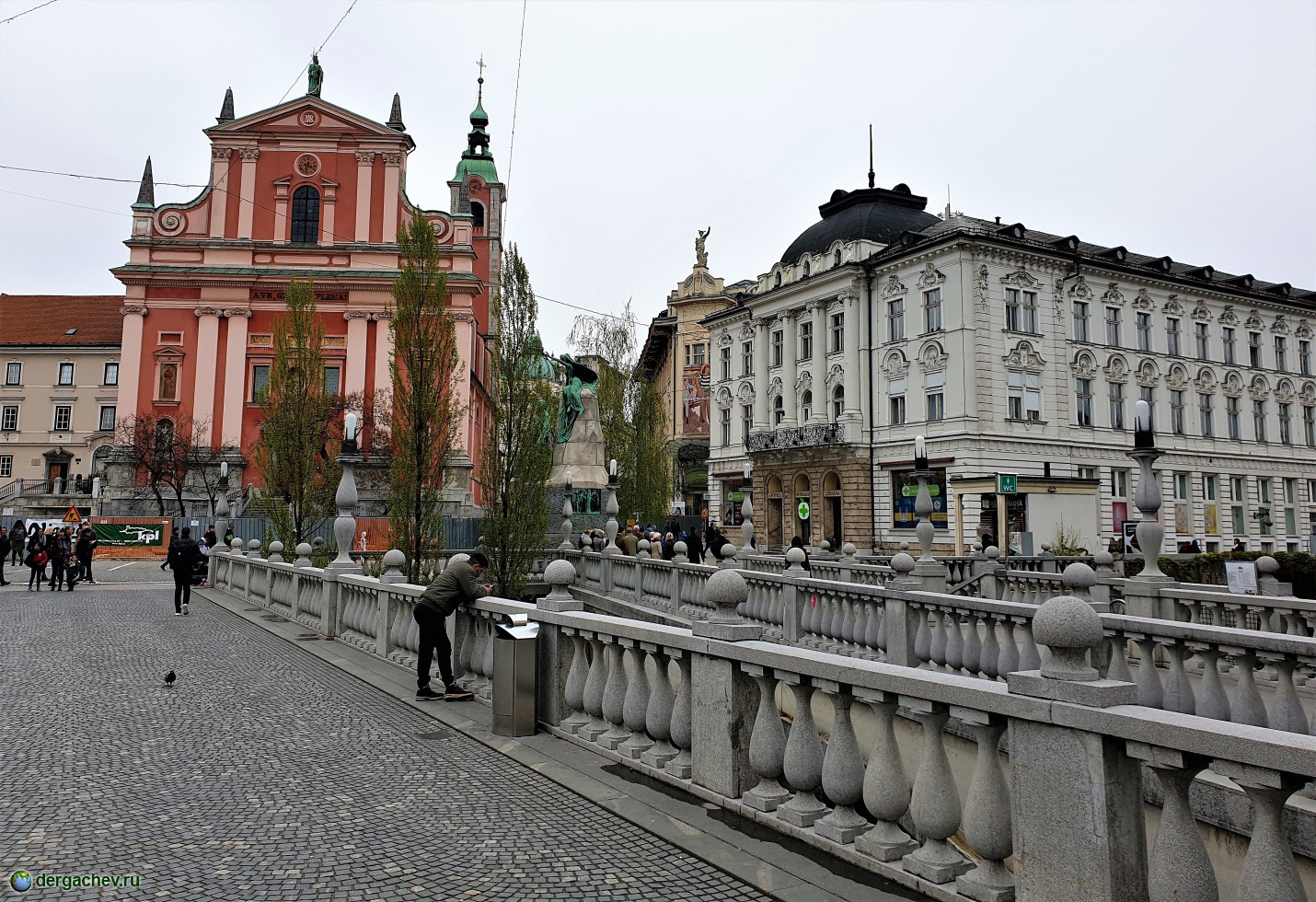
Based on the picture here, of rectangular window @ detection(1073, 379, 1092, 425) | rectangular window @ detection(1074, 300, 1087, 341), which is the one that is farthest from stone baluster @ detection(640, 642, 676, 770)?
rectangular window @ detection(1074, 300, 1087, 341)

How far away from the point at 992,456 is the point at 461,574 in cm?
3283

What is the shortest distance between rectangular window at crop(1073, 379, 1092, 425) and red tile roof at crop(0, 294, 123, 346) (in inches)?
2571

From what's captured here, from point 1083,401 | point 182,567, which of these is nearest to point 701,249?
point 1083,401

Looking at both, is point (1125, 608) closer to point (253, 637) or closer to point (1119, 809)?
point (1119, 809)

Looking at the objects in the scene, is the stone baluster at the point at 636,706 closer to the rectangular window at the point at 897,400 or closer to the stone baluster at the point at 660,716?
the stone baluster at the point at 660,716

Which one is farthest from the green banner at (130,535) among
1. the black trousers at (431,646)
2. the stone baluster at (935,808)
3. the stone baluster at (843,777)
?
the stone baluster at (935,808)

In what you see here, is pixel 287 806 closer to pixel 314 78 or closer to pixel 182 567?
pixel 182 567

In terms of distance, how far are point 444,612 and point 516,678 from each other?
5.07 feet

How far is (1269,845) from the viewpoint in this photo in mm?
2635

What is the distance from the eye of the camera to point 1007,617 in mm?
8328

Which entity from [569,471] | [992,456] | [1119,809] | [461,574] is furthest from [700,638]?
[992,456]

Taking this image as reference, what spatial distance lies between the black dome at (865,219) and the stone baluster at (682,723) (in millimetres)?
→ 41521

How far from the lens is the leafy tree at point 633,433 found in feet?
136

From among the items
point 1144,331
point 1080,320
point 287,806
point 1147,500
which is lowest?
point 287,806
